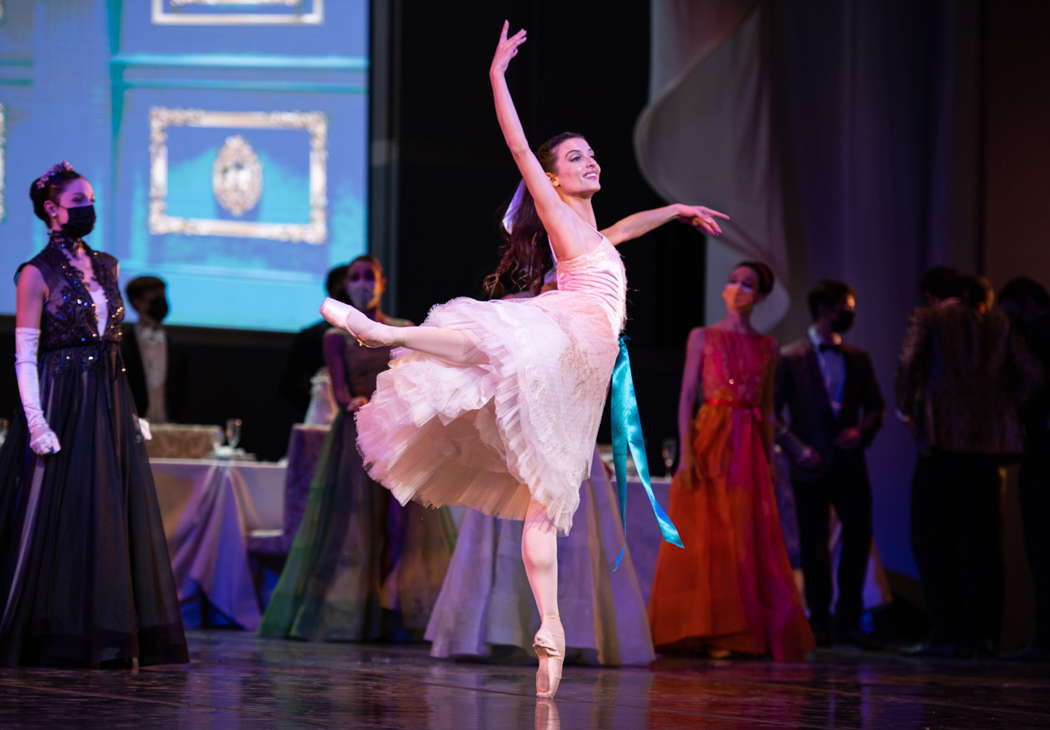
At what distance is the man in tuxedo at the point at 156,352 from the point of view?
6.86m

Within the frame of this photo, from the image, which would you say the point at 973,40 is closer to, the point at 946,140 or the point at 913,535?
the point at 946,140

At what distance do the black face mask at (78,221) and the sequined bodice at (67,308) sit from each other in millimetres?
48

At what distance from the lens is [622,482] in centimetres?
410

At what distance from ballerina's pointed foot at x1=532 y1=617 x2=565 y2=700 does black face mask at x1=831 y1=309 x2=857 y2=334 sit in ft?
11.4

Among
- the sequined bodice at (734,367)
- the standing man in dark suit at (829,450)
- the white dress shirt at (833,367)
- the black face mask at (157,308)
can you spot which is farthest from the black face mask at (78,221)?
the white dress shirt at (833,367)

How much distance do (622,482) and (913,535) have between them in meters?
2.77

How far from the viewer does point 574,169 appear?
13.1ft

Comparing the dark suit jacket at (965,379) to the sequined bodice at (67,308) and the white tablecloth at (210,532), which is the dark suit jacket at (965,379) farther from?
the sequined bodice at (67,308)

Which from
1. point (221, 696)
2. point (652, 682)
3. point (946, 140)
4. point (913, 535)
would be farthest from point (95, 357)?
point (946, 140)

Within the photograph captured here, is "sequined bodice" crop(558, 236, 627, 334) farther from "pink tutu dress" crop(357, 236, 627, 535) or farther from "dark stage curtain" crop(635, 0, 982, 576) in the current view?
"dark stage curtain" crop(635, 0, 982, 576)

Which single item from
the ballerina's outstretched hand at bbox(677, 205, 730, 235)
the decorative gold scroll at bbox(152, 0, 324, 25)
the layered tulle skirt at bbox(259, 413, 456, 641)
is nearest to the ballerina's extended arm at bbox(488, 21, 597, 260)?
the ballerina's outstretched hand at bbox(677, 205, 730, 235)

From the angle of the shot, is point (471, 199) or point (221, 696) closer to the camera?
point (221, 696)

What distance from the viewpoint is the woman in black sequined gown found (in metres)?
4.27

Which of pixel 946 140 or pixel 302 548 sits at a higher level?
pixel 946 140
